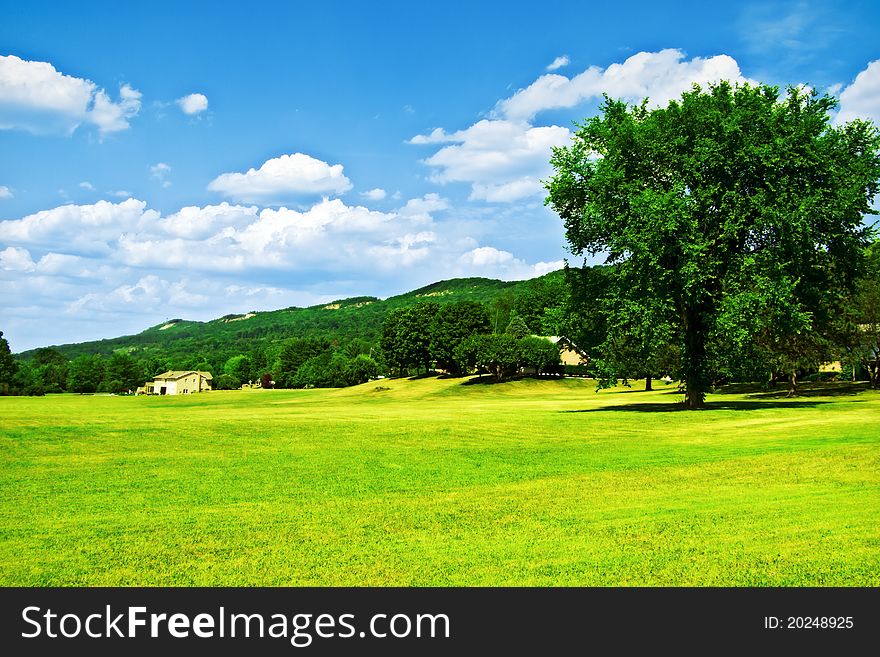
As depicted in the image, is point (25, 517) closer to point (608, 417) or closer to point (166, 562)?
point (166, 562)

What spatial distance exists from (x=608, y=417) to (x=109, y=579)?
32.4 meters

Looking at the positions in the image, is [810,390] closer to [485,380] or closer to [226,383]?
[485,380]

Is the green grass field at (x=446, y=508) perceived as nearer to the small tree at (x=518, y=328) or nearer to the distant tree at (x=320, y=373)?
the small tree at (x=518, y=328)

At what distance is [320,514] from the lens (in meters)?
14.2

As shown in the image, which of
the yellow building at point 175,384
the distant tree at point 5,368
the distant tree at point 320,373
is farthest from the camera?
the yellow building at point 175,384

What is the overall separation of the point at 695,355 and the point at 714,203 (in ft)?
31.8

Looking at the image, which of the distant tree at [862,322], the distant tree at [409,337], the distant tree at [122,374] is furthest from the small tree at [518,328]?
the distant tree at [122,374]

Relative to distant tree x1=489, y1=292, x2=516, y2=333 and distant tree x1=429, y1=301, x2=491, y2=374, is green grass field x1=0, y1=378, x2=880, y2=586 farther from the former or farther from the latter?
distant tree x1=489, y1=292, x2=516, y2=333

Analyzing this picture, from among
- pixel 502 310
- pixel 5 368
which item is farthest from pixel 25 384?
pixel 502 310

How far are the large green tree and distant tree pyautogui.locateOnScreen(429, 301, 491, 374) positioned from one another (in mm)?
70464

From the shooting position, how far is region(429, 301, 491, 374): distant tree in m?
116

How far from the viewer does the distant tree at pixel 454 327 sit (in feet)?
381

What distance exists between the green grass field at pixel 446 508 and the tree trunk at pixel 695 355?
14146mm
